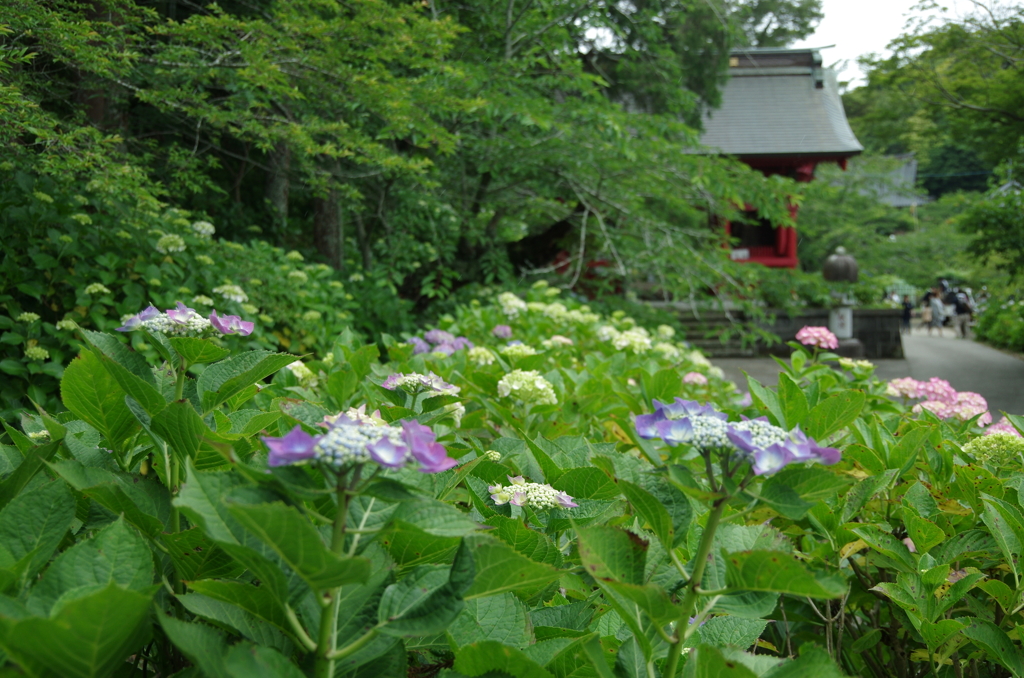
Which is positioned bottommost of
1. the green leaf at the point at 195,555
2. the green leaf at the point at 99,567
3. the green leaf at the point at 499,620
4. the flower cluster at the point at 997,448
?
the flower cluster at the point at 997,448

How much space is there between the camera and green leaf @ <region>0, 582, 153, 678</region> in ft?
1.66

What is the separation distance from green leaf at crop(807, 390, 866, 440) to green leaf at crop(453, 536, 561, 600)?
0.89 m

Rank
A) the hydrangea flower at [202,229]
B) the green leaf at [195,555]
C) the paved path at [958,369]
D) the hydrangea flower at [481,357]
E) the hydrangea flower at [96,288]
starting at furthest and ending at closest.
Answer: the paved path at [958,369] → the hydrangea flower at [202,229] → the hydrangea flower at [96,288] → the hydrangea flower at [481,357] → the green leaf at [195,555]

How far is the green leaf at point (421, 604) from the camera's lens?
0.60 m

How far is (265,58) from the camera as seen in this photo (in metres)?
4.22

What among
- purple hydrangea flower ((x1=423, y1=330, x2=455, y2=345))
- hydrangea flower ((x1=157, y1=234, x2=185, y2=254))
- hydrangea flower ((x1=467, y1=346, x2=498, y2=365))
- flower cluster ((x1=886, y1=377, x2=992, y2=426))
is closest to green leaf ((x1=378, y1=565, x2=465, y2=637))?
flower cluster ((x1=886, y1=377, x2=992, y2=426))

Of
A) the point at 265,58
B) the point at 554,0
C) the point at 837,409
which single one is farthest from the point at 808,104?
the point at 837,409

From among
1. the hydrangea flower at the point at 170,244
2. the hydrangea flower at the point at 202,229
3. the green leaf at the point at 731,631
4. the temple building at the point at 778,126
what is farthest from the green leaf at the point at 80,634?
the temple building at the point at 778,126

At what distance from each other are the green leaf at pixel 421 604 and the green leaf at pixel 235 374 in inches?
13.7

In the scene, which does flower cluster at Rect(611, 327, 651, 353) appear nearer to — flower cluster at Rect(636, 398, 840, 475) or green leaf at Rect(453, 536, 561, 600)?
flower cluster at Rect(636, 398, 840, 475)

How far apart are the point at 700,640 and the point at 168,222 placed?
188 inches

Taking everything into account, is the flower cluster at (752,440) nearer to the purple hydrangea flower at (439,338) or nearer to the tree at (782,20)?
the purple hydrangea flower at (439,338)

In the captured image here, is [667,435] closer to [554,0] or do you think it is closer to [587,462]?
[587,462]

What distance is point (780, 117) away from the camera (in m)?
17.8
